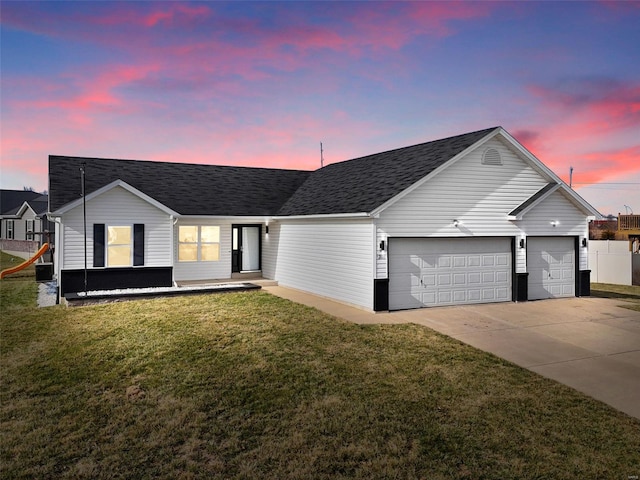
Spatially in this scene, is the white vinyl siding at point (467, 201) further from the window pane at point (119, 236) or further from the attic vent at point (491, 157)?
the window pane at point (119, 236)

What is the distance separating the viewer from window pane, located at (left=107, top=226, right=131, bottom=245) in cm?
1633

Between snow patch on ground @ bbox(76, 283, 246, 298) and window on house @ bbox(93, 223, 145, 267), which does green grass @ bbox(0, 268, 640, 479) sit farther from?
window on house @ bbox(93, 223, 145, 267)

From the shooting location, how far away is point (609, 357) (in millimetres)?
8828

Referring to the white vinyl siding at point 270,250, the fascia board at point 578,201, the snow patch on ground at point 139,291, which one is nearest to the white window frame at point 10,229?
the snow patch on ground at point 139,291

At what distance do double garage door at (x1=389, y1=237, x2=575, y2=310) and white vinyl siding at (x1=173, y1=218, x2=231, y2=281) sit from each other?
872 cm

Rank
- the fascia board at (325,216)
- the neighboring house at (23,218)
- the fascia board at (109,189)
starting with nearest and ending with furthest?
the fascia board at (325,216) → the fascia board at (109,189) → the neighboring house at (23,218)

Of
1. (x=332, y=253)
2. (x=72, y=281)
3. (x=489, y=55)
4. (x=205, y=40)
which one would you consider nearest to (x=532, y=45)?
(x=489, y=55)

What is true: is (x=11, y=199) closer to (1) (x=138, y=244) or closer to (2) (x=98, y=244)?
(2) (x=98, y=244)

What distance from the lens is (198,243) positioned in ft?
61.9

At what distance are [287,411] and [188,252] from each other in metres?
13.7

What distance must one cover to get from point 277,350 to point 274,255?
10519mm

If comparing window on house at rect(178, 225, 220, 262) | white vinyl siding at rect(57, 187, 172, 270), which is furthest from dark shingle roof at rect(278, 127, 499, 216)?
white vinyl siding at rect(57, 187, 172, 270)

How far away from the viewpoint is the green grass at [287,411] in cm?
484

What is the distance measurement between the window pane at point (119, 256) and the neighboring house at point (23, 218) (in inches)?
770
